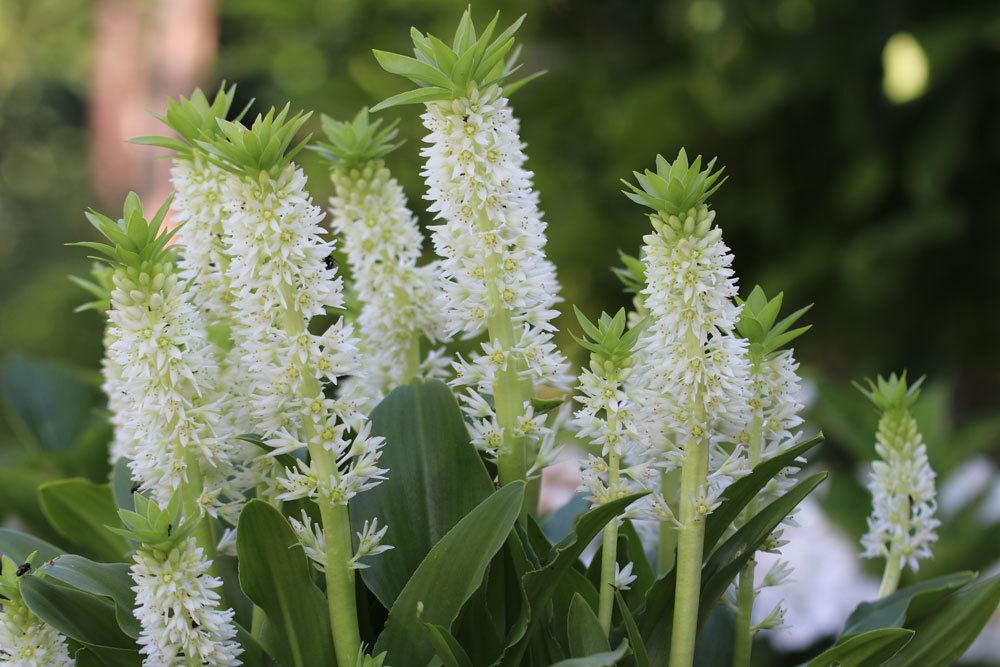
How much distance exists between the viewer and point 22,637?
106cm

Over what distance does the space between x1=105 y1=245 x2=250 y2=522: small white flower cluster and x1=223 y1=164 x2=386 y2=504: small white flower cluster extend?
0.22 ft

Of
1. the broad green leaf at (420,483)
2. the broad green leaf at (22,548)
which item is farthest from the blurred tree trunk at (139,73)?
the broad green leaf at (420,483)

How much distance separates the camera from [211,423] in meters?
1.08

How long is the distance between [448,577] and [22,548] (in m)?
0.59

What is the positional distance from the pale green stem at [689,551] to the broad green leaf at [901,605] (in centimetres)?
28

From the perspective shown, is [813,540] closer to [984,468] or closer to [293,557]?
[984,468]

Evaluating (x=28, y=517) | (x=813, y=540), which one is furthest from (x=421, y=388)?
(x=813, y=540)

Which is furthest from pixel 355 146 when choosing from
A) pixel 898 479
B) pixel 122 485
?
pixel 898 479

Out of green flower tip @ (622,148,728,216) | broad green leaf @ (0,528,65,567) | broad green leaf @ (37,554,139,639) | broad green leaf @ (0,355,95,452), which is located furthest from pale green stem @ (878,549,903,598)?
broad green leaf @ (0,355,95,452)

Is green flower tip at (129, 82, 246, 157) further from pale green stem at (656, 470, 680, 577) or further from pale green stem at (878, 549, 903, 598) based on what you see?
pale green stem at (878, 549, 903, 598)

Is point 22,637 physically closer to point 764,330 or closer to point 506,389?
point 506,389

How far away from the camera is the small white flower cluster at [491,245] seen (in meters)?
1.09

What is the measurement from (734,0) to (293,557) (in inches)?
172

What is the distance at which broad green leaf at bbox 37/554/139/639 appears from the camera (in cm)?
107
